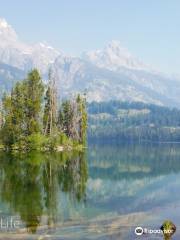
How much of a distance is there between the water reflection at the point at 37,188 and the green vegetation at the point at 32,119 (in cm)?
4562

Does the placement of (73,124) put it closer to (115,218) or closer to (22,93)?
(22,93)

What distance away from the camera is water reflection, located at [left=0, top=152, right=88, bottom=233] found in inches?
1513

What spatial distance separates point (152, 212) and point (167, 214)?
174 cm

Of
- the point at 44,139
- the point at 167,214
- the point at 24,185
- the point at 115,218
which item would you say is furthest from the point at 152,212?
the point at 44,139

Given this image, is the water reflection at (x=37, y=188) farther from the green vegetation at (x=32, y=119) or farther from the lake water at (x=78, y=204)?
the green vegetation at (x=32, y=119)

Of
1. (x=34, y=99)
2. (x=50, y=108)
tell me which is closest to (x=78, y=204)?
(x=34, y=99)

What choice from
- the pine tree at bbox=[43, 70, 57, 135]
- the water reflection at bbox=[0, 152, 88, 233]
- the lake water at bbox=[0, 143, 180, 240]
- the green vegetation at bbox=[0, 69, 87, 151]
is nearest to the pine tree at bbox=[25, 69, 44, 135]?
the green vegetation at bbox=[0, 69, 87, 151]

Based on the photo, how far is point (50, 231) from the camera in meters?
31.5

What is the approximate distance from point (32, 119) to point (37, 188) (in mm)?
78233

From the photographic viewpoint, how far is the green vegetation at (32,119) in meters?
129

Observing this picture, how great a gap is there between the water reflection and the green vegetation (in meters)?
45.6

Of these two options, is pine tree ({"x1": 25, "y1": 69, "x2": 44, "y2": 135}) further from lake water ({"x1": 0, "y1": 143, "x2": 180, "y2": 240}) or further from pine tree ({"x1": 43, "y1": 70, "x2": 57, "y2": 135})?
lake water ({"x1": 0, "y1": 143, "x2": 180, "y2": 240})

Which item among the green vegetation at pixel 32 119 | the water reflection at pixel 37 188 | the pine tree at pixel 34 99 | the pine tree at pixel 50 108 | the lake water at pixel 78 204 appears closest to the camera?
the lake water at pixel 78 204

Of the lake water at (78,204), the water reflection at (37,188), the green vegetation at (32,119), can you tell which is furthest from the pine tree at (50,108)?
the lake water at (78,204)
